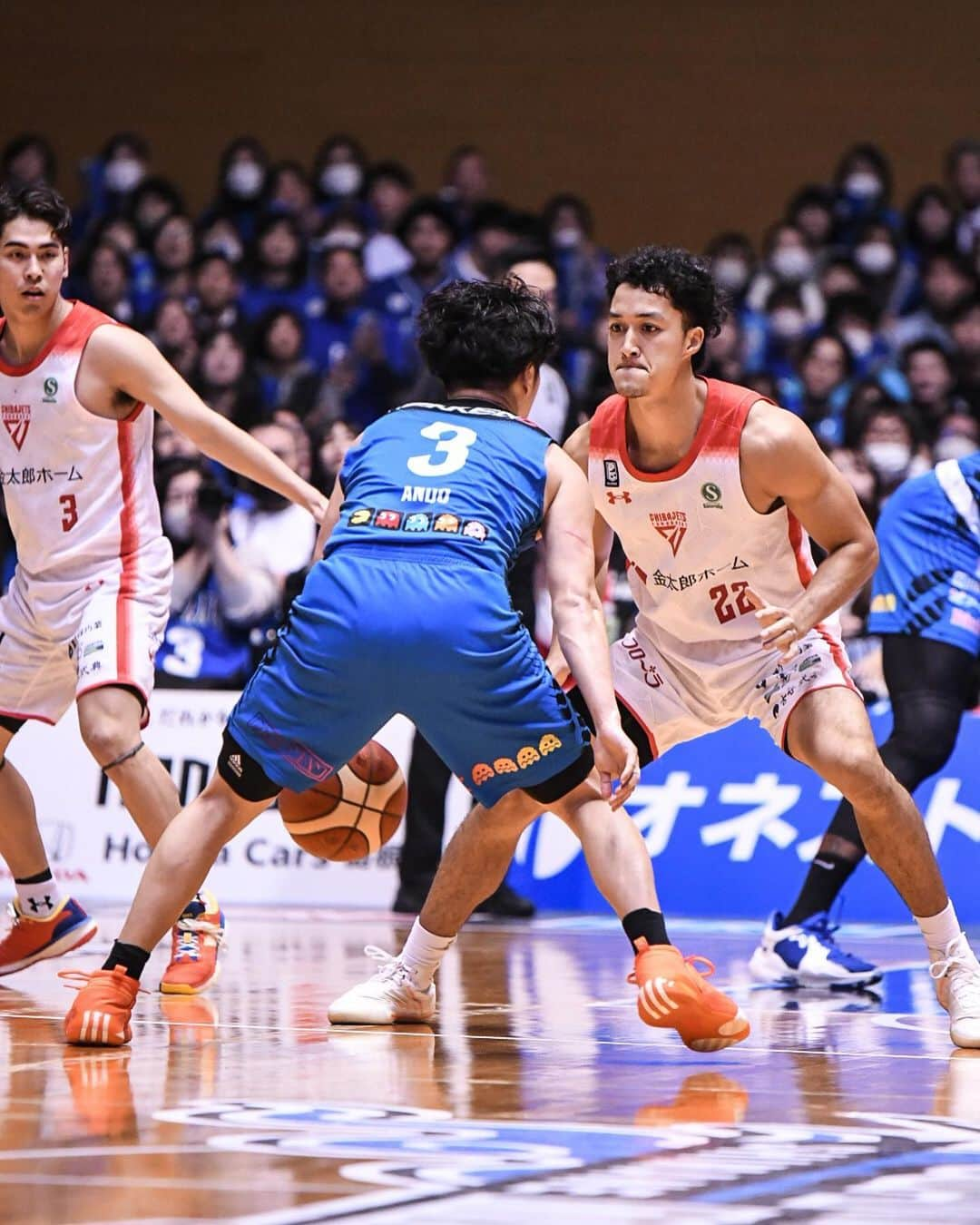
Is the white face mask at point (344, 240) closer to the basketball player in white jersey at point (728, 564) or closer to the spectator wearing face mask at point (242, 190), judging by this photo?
the spectator wearing face mask at point (242, 190)

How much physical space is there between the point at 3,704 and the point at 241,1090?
2.18 metres

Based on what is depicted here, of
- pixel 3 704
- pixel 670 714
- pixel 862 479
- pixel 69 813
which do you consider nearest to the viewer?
pixel 670 714

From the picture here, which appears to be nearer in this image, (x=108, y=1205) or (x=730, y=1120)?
(x=108, y=1205)

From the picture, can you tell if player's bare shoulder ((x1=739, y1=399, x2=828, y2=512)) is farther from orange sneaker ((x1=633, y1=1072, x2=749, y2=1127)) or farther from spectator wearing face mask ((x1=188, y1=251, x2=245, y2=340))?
spectator wearing face mask ((x1=188, y1=251, x2=245, y2=340))

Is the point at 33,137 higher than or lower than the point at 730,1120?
higher

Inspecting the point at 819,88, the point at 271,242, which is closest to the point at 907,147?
the point at 819,88

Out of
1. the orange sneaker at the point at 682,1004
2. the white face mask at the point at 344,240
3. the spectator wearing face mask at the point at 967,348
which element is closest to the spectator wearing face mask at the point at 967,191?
the spectator wearing face mask at the point at 967,348

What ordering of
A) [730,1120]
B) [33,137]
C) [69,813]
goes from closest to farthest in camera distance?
[730,1120], [69,813], [33,137]

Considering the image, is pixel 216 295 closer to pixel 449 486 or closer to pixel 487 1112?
pixel 449 486

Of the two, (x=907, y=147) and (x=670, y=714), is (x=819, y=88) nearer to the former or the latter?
(x=907, y=147)

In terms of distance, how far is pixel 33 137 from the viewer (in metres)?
14.5

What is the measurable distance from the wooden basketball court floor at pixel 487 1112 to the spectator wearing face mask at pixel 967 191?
25.3ft

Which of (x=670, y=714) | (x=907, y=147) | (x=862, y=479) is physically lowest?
(x=670, y=714)

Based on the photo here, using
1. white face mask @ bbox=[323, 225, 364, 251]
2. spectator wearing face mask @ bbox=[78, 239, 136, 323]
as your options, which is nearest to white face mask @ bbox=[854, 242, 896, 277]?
white face mask @ bbox=[323, 225, 364, 251]
